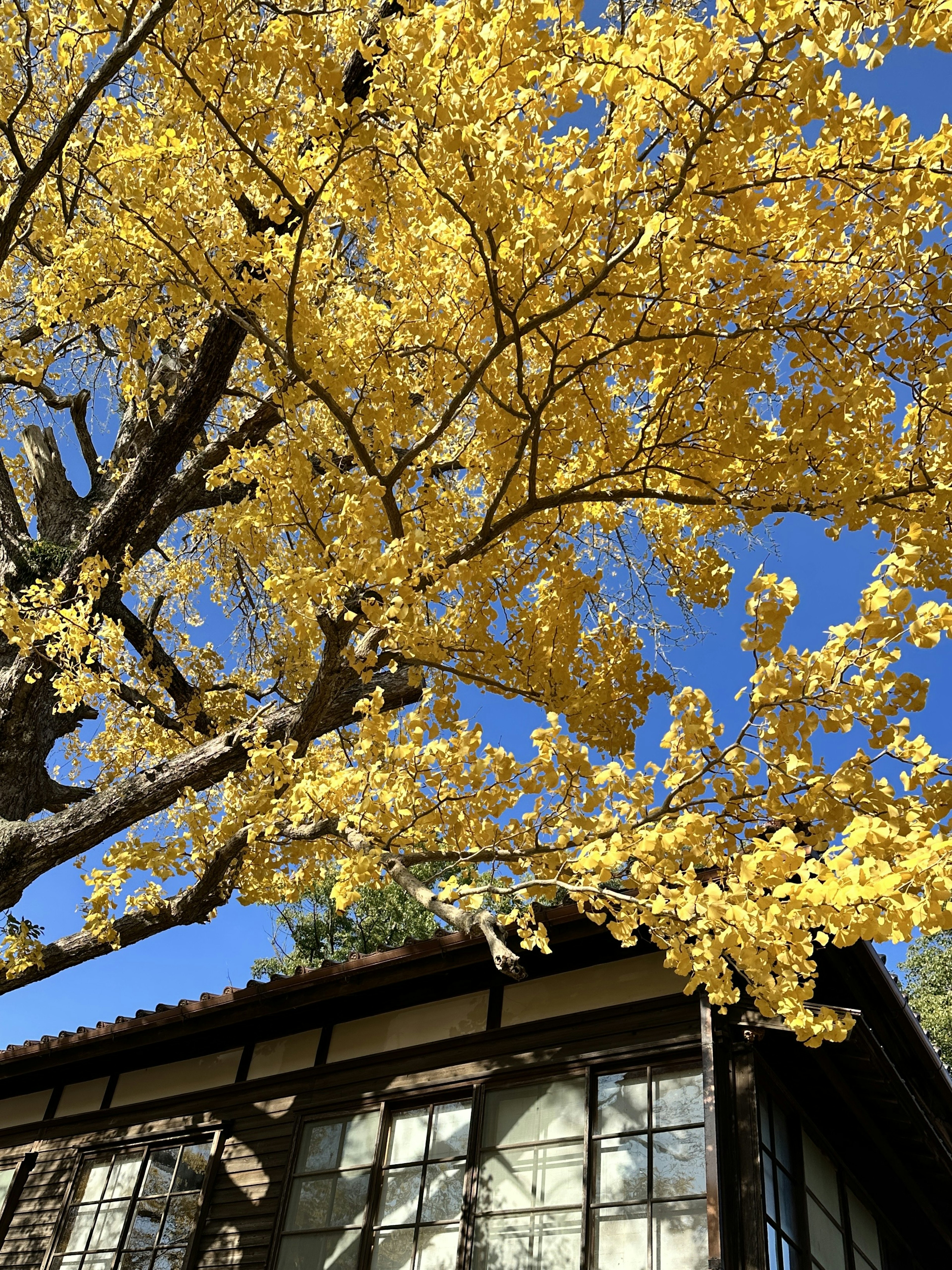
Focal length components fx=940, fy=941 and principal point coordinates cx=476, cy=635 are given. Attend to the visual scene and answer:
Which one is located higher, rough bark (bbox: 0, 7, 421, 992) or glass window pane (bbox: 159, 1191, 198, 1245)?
rough bark (bbox: 0, 7, 421, 992)

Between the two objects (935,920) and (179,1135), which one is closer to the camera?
(935,920)

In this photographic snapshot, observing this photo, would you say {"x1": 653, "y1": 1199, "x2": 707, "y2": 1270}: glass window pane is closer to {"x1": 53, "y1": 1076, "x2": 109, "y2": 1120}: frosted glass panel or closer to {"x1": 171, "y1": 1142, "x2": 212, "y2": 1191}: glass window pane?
{"x1": 171, "y1": 1142, "x2": 212, "y2": 1191}: glass window pane

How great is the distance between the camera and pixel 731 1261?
4074 millimetres

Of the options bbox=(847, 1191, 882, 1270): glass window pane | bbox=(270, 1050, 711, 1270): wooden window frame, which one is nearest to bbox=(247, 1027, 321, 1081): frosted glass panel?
bbox=(270, 1050, 711, 1270): wooden window frame

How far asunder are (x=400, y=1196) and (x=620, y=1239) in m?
1.47

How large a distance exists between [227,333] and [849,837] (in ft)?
19.1

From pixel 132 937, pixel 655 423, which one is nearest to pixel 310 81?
pixel 655 423

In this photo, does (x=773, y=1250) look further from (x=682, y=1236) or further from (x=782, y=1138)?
(x=782, y=1138)

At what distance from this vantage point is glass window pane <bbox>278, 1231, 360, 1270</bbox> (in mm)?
5344

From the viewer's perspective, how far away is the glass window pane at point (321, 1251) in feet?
17.5

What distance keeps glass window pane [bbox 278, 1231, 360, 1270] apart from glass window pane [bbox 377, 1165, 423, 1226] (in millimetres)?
202

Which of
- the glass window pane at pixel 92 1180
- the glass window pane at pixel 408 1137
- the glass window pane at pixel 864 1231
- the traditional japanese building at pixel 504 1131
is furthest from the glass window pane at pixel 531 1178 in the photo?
the glass window pane at pixel 92 1180

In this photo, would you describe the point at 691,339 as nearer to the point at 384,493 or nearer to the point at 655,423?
the point at 655,423

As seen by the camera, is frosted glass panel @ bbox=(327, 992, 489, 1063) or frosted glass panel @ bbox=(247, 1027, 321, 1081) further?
frosted glass panel @ bbox=(247, 1027, 321, 1081)
